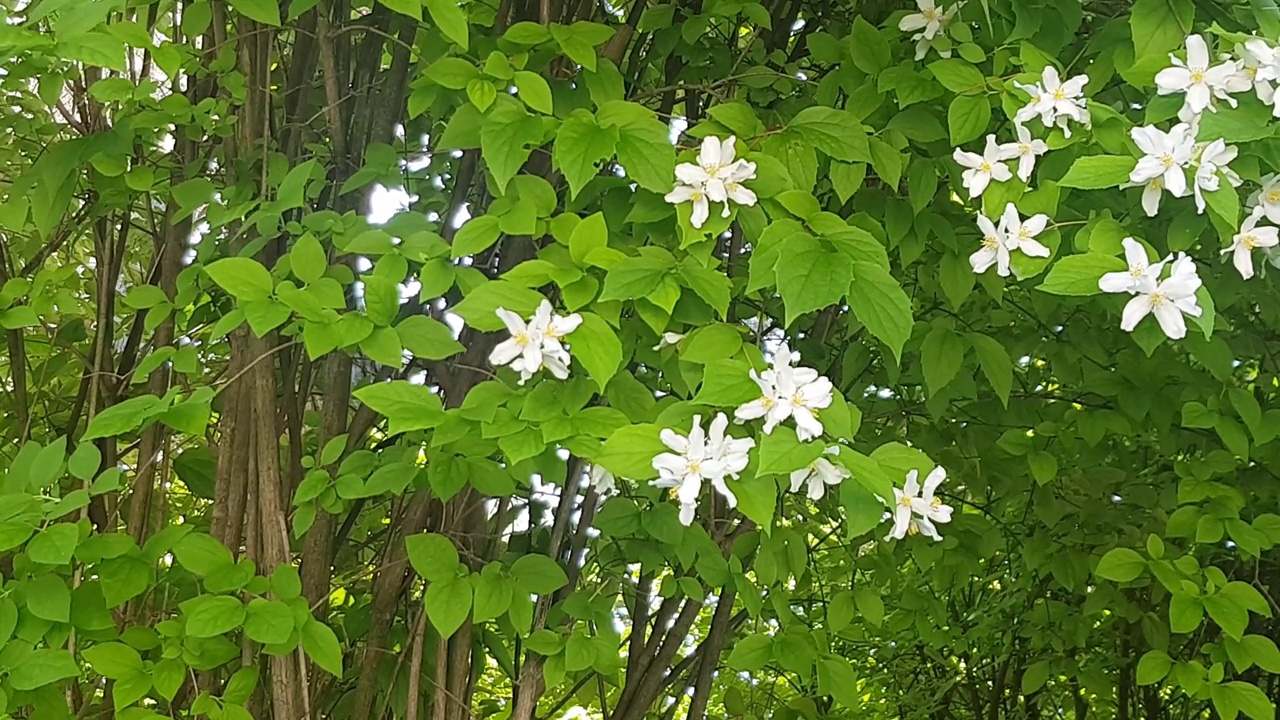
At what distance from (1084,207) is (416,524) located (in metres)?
0.88

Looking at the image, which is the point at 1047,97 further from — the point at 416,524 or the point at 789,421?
the point at 416,524

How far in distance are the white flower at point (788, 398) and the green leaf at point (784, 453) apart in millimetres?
20

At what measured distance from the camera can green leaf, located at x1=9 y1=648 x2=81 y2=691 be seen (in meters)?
1.04

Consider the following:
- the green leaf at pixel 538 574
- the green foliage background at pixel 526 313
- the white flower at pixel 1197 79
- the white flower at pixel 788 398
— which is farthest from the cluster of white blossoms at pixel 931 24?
the green leaf at pixel 538 574

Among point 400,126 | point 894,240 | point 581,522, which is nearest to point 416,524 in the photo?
point 581,522

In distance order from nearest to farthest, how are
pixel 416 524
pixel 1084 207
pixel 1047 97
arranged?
pixel 1047 97, pixel 1084 207, pixel 416 524

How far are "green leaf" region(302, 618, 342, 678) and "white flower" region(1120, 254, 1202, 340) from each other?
0.86 meters

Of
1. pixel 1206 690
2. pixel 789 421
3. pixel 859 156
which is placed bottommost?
pixel 1206 690

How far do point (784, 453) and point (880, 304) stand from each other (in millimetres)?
173

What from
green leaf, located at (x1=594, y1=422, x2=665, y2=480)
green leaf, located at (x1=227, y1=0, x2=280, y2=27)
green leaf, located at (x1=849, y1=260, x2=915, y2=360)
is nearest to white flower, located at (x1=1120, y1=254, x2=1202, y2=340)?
green leaf, located at (x1=849, y1=260, x2=915, y2=360)

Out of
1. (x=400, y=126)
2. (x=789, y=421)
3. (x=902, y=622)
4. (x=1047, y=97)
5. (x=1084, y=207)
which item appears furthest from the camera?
(x=902, y=622)

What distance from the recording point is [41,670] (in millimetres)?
1040

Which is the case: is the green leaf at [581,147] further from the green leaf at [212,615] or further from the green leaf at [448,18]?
the green leaf at [212,615]

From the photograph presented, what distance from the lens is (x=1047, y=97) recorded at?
1024 millimetres
